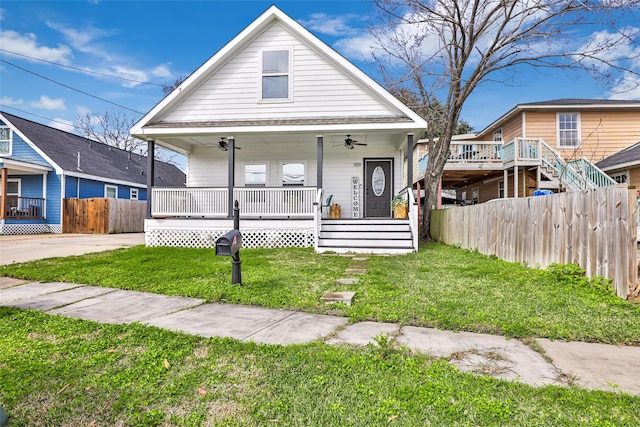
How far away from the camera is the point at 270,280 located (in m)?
5.27

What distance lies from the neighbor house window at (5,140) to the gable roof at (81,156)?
616 mm

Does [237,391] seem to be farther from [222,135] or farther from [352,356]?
[222,135]

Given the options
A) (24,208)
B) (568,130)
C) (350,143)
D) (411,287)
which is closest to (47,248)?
(350,143)

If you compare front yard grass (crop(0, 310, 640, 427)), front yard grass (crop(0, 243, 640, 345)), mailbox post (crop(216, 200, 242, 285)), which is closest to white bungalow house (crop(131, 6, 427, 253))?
front yard grass (crop(0, 243, 640, 345))

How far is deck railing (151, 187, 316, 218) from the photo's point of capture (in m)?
10.2

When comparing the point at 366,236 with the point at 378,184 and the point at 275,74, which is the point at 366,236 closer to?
the point at 378,184

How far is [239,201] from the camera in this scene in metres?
10.5

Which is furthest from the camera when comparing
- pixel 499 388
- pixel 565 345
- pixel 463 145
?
pixel 463 145

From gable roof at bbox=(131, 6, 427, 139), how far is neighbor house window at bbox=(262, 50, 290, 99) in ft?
2.44

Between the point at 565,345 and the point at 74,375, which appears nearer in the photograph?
the point at 74,375

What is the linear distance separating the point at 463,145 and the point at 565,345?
16.0 metres

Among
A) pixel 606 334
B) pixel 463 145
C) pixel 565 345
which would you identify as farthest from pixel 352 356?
pixel 463 145

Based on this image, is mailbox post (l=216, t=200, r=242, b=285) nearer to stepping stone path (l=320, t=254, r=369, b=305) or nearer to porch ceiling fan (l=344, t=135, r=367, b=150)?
stepping stone path (l=320, t=254, r=369, b=305)

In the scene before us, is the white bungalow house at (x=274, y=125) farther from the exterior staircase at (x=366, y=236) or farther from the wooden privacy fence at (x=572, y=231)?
the wooden privacy fence at (x=572, y=231)
